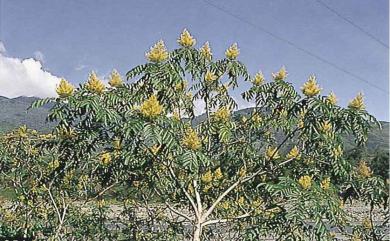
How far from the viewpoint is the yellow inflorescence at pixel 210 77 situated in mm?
3746

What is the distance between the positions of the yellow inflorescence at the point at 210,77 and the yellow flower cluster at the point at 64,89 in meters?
1.26

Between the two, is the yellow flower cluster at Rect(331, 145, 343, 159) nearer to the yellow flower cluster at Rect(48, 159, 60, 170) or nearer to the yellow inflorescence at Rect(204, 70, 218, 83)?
the yellow inflorescence at Rect(204, 70, 218, 83)

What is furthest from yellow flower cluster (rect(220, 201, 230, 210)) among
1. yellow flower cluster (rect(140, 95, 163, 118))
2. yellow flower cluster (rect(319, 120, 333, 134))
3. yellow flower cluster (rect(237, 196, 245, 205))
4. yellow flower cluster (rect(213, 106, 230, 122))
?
yellow flower cluster (rect(140, 95, 163, 118))

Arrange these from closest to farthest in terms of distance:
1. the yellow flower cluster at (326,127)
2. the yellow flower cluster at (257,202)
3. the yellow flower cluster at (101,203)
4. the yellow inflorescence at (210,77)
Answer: the yellow flower cluster at (326,127) < the yellow flower cluster at (257,202) < the yellow inflorescence at (210,77) < the yellow flower cluster at (101,203)

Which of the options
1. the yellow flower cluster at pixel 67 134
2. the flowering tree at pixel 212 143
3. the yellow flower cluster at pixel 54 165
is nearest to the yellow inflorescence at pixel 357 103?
the flowering tree at pixel 212 143

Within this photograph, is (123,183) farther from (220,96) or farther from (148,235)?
(220,96)

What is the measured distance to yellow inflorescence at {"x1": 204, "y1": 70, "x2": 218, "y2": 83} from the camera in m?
3.75

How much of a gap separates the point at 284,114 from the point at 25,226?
345 cm

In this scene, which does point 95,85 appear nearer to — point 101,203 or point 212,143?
point 212,143

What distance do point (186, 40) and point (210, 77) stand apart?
42cm

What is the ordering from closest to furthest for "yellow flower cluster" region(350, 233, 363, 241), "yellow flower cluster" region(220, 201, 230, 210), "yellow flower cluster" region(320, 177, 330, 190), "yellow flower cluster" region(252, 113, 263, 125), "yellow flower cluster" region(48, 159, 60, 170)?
"yellow flower cluster" region(320, 177, 330, 190)
"yellow flower cluster" region(252, 113, 263, 125)
"yellow flower cluster" region(220, 201, 230, 210)
"yellow flower cluster" region(350, 233, 363, 241)
"yellow flower cluster" region(48, 159, 60, 170)

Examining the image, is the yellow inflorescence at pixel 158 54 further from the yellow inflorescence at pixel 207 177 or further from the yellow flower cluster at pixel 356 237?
the yellow flower cluster at pixel 356 237

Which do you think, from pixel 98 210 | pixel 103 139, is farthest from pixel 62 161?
pixel 98 210

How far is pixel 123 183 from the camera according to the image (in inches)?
153
